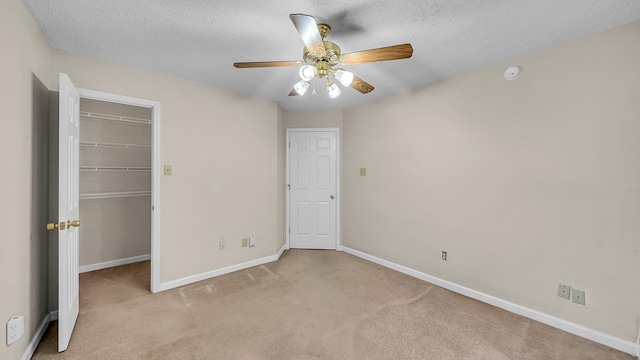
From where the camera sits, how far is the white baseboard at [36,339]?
5.54 feet

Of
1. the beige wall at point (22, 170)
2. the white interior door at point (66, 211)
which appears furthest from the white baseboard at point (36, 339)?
the white interior door at point (66, 211)

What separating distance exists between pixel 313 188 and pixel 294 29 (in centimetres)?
259

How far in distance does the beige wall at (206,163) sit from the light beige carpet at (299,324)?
425 mm

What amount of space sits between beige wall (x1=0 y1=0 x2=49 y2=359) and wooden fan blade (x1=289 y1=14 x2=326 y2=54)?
63.1 inches

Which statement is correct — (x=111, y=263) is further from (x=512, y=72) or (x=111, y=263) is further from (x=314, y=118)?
(x=512, y=72)

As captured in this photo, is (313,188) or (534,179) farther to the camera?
(313,188)

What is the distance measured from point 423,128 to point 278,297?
2467mm

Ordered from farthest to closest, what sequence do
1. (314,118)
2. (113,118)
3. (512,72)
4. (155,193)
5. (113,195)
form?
(314,118) → (113,195) → (113,118) → (155,193) → (512,72)

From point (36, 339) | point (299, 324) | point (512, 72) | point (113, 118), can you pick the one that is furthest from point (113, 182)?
point (512, 72)

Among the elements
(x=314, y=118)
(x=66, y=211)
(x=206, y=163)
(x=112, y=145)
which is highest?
(x=314, y=118)

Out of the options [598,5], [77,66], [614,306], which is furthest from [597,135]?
[77,66]

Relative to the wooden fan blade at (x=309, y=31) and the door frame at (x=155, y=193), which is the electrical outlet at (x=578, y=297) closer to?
the wooden fan blade at (x=309, y=31)

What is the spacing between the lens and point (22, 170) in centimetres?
165

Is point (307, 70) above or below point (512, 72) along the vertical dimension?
below
